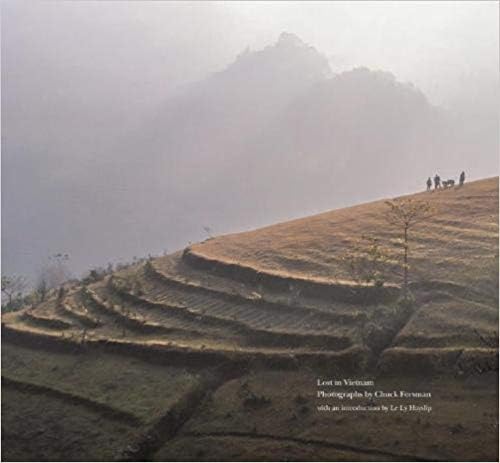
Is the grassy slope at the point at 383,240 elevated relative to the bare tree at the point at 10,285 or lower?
elevated

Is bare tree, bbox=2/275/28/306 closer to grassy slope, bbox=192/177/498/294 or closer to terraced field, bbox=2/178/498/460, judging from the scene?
terraced field, bbox=2/178/498/460

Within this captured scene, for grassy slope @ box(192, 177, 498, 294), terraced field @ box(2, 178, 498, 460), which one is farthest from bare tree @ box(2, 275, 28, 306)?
grassy slope @ box(192, 177, 498, 294)

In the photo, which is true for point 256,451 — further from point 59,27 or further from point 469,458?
point 59,27

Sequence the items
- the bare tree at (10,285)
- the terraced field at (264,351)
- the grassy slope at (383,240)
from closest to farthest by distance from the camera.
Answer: the terraced field at (264,351) < the grassy slope at (383,240) < the bare tree at (10,285)

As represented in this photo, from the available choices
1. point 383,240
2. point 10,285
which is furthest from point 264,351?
point 10,285

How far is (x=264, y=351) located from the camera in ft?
119

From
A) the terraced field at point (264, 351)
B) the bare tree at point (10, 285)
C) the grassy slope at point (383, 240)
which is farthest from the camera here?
the bare tree at point (10, 285)

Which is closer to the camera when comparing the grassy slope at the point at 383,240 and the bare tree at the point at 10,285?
the grassy slope at the point at 383,240

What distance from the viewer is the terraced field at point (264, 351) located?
29328 mm

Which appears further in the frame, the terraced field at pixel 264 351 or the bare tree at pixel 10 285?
the bare tree at pixel 10 285

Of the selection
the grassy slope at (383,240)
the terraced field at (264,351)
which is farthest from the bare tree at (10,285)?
the grassy slope at (383,240)

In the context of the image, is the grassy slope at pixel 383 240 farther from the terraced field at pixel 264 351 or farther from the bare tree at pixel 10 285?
the bare tree at pixel 10 285

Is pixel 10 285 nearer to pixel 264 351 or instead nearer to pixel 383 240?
pixel 383 240

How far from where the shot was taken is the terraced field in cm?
2933
